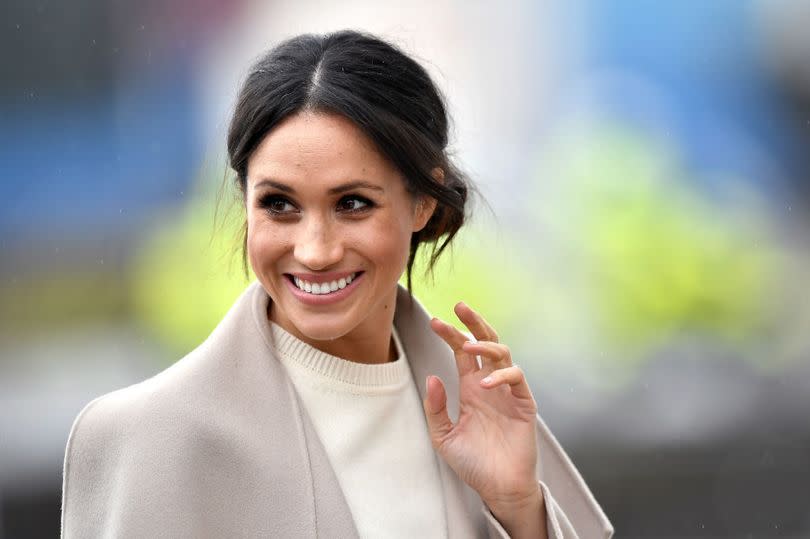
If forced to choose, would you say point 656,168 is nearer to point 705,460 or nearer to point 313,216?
point 705,460

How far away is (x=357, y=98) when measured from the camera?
269cm

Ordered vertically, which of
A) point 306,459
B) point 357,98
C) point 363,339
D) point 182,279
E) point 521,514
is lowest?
point 182,279

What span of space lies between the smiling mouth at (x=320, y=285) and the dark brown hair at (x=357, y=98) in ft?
0.82

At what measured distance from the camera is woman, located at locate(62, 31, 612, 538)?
2568 millimetres

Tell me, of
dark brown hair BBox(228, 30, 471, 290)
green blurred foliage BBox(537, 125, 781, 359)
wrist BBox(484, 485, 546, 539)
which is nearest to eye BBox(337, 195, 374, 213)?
dark brown hair BBox(228, 30, 471, 290)

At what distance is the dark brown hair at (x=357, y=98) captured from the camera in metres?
2.70

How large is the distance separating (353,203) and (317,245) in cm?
13

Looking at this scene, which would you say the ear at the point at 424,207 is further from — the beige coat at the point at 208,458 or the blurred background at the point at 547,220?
the blurred background at the point at 547,220

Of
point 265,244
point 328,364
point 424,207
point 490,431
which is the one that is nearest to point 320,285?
point 265,244

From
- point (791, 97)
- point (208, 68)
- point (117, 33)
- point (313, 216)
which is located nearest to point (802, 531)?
point (791, 97)

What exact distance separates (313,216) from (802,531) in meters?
4.82

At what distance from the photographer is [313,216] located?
2.65 m

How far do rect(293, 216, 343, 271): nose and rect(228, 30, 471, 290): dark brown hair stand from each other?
0.65 feet

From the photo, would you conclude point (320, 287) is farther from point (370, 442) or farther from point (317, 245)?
point (370, 442)
